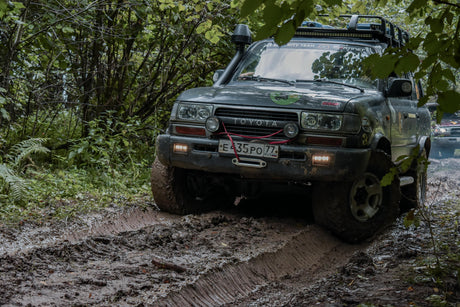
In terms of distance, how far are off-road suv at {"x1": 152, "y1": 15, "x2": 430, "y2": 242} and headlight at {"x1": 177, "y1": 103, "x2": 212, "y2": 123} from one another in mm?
10

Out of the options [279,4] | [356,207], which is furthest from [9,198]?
[279,4]

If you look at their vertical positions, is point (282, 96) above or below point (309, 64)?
below

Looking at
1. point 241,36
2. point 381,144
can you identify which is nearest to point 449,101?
point 381,144

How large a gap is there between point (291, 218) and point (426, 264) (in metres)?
2.37

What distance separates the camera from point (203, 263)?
15.0 feet

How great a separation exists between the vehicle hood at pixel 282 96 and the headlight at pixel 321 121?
7 cm

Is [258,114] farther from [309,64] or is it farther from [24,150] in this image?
[24,150]

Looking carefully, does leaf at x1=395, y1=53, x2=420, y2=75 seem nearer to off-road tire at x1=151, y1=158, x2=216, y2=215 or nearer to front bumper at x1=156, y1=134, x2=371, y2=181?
front bumper at x1=156, y1=134, x2=371, y2=181

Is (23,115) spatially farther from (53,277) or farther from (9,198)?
(53,277)

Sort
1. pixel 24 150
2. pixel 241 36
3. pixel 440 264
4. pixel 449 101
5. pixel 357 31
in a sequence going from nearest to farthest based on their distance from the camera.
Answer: pixel 449 101 → pixel 440 264 → pixel 357 31 → pixel 241 36 → pixel 24 150

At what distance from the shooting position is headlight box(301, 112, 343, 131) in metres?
5.57

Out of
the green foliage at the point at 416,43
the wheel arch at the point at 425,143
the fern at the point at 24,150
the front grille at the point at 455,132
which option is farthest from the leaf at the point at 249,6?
the front grille at the point at 455,132

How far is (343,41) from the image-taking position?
22.8 feet

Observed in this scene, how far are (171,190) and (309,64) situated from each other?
6.79 ft
